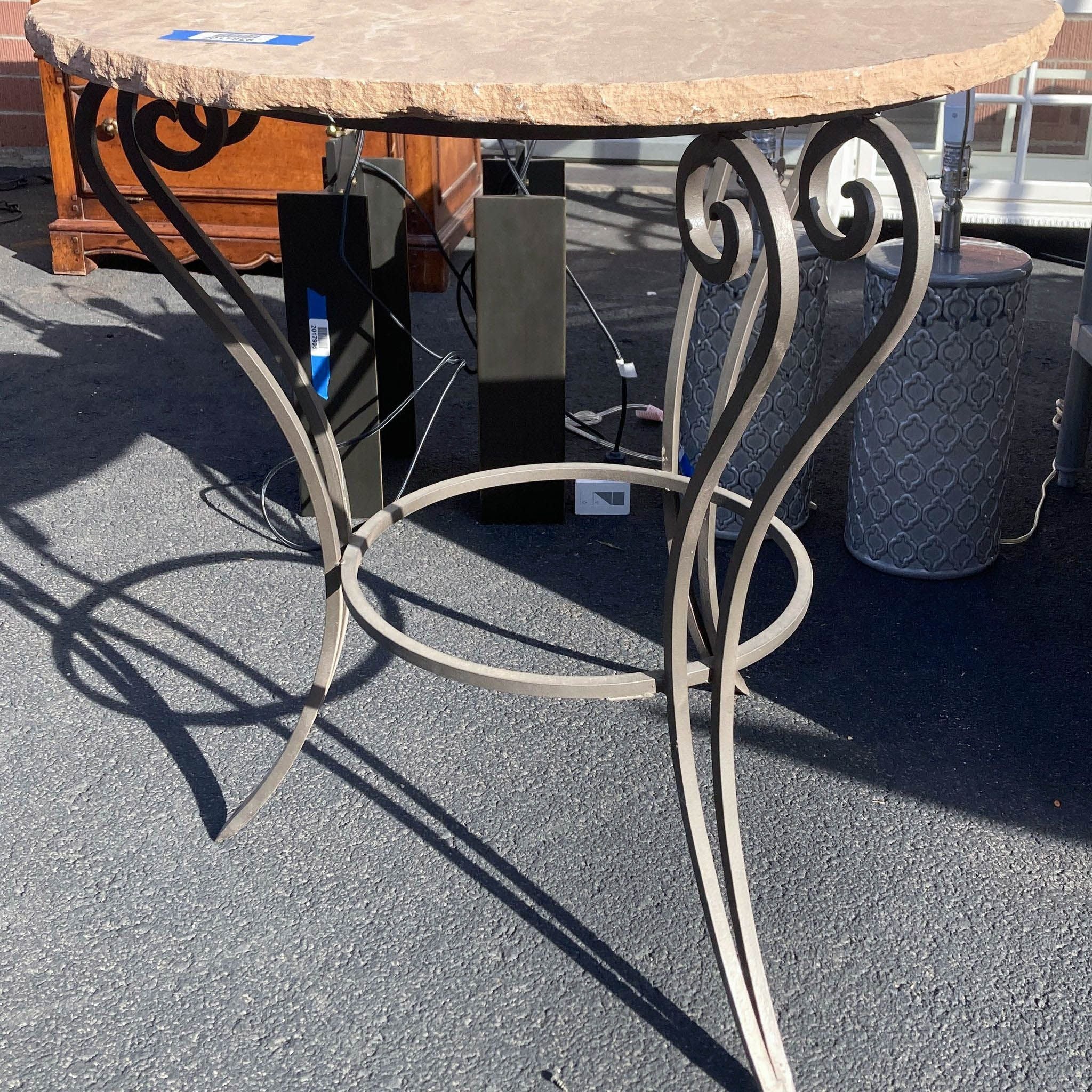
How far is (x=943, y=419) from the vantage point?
229 centimetres

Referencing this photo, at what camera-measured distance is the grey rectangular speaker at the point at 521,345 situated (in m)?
2.41

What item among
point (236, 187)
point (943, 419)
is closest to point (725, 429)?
point (943, 419)

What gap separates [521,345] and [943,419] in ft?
2.80

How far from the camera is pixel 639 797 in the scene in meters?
1.82

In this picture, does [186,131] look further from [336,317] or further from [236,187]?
[236,187]

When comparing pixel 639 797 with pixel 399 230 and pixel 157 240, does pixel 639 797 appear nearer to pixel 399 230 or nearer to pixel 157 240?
pixel 157 240

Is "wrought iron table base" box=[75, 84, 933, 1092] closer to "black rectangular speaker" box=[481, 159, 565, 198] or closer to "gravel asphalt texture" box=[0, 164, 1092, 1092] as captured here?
"gravel asphalt texture" box=[0, 164, 1092, 1092]

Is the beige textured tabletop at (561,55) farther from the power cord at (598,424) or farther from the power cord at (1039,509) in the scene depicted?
the power cord at (598,424)

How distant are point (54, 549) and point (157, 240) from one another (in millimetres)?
1186

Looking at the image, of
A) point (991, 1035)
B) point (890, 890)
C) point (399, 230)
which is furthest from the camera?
point (399, 230)

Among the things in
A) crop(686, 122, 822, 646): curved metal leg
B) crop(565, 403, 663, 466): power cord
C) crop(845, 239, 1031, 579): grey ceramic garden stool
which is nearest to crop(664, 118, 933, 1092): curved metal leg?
crop(686, 122, 822, 646): curved metal leg

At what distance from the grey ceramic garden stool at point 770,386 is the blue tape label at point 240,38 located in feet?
4.31

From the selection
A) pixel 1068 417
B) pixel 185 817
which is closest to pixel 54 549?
pixel 185 817

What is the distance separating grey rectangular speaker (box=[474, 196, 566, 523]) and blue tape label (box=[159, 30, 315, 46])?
114cm
